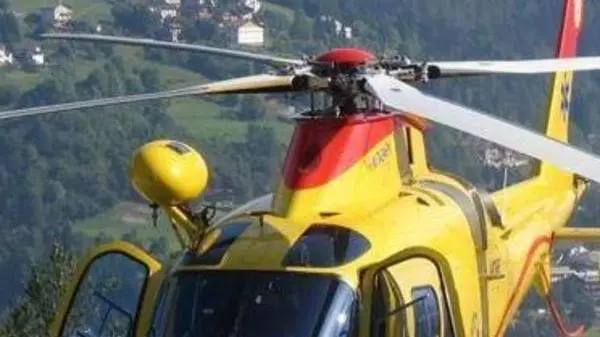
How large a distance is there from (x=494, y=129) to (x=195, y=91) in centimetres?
276

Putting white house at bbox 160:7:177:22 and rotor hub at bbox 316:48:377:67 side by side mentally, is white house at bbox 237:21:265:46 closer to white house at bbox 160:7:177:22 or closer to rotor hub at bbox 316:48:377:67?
white house at bbox 160:7:177:22

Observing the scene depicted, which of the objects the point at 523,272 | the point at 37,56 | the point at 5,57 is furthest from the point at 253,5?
the point at 523,272

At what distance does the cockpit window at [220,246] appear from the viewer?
44.3ft

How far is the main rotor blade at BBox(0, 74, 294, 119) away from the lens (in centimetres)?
1331

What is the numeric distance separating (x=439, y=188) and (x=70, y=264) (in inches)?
603

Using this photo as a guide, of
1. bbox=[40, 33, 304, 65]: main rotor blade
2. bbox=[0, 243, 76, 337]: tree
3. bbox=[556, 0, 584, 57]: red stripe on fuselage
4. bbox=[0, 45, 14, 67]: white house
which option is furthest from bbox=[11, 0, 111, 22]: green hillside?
bbox=[40, 33, 304, 65]: main rotor blade

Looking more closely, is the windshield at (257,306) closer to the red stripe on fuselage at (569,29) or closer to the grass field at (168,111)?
the red stripe on fuselage at (569,29)

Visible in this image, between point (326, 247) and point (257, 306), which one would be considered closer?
point (257, 306)

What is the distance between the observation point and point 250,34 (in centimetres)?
13525

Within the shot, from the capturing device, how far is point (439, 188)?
15.7 meters

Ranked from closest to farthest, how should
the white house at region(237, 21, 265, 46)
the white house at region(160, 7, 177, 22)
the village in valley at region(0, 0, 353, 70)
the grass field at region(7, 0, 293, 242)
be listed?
the grass field at region(7, 0, 293, 242) → the village in valley at region(0, 0, 353, 70) → the white house at region(237, 21, 265, 46) → the white house at region(160, 7, 177, 22)

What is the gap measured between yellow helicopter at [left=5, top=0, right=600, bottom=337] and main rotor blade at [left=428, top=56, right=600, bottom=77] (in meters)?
0.02

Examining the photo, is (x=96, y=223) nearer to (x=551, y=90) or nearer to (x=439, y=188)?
(x=551, y=90)

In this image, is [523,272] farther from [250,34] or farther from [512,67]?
[250,34]
